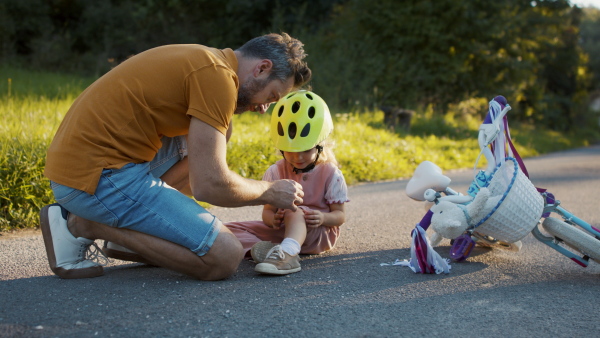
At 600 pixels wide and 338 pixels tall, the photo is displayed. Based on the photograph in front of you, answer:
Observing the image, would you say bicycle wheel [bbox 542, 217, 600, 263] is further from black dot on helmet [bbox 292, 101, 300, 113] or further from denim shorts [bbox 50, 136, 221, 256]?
denim shorts [bbox 50, 136, 221, 256]

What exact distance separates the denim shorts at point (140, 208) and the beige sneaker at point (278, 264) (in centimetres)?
36

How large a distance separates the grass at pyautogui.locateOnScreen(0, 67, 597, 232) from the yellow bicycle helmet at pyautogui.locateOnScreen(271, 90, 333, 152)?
38 centimetres

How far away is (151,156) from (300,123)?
Result: 1013 mm

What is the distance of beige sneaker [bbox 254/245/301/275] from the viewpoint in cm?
349

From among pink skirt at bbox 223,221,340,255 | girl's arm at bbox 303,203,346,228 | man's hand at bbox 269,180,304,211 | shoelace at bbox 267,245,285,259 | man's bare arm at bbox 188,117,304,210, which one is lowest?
pink skirt at bbox 223,221,340,255

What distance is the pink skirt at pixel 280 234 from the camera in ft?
13.5

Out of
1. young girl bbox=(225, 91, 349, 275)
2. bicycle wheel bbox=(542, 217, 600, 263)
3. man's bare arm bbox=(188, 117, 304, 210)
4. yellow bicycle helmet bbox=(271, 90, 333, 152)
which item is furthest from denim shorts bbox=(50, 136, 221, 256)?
bicycle wheel bbox=(542, 217, 600, 263)

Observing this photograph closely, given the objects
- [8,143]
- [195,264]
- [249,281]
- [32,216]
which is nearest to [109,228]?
[195,264]

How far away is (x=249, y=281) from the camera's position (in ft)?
11.3

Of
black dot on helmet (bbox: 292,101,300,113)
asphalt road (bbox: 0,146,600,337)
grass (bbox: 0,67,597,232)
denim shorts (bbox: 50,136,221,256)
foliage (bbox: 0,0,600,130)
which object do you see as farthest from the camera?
foliage (bbox: 0,0,600,130)

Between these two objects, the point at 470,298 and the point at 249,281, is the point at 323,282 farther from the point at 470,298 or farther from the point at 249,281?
the point at 470,298

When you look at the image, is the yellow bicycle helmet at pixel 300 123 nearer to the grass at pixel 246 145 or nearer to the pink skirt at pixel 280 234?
the grass at pixel 246 145

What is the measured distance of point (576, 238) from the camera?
3.57 metres

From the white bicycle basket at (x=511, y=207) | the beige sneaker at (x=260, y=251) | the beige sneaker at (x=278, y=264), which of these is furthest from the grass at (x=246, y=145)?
the white bicycle basket at (x=511, y=207)
